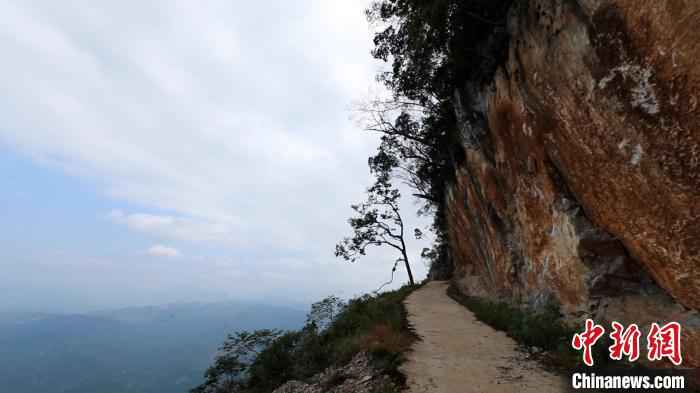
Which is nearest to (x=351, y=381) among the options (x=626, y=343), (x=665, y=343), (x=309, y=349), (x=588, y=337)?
(x=309, y=349)

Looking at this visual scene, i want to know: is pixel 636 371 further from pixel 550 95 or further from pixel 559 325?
pixel 550 95

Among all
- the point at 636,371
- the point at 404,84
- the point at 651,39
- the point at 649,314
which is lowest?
the point at 636,371

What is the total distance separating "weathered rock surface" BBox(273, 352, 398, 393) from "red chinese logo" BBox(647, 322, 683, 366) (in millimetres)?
4498

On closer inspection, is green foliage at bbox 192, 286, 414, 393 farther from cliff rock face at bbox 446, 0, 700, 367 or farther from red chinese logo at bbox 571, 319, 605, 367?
cliff rock face at bbox 446, 0, 700, 367

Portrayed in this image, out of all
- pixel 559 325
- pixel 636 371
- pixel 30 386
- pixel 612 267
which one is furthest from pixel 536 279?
pixel 30 386

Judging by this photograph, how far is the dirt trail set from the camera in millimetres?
5617

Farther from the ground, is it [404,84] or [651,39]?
[404,84]

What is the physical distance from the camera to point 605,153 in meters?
5.73

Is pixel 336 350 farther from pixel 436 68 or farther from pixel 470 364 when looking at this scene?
pixel 436 68

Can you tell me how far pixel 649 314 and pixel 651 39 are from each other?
4.85 meters

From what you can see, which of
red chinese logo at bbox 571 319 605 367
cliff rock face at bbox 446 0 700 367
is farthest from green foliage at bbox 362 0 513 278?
red chinese logo at bbox 571 319 605 367

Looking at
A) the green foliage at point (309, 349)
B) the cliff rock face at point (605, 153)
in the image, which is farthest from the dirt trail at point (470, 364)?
the cliff rock face at point (605, 153)

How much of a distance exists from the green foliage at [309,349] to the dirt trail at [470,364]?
1.78ft

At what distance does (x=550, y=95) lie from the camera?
6961 millimetres
